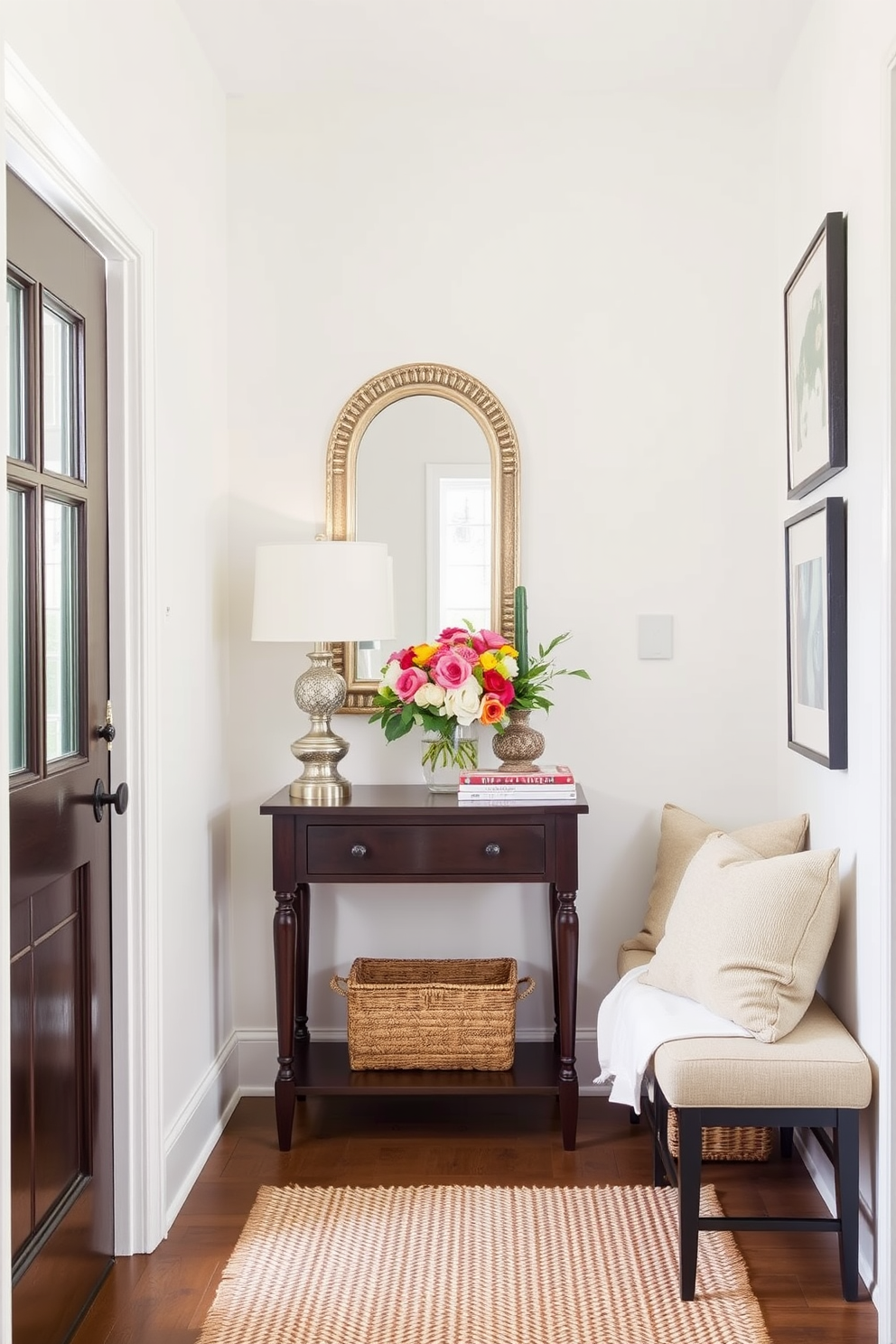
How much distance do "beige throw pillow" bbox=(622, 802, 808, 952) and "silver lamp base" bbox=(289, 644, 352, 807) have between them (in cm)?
84

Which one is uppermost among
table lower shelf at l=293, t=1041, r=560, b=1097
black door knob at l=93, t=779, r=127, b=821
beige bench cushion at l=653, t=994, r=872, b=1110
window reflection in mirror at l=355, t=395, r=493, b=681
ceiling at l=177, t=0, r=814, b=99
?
ceiling at l=177, t=0, r=814, b=99

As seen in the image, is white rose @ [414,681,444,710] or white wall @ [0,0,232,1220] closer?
white wall @ [0,0,232,1220]

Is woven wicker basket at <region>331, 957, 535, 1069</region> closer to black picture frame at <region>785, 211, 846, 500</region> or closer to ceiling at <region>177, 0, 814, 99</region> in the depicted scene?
black picture frame at <region>785, 211, 846, 500</region>

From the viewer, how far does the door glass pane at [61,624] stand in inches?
74.1

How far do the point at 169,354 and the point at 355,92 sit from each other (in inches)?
42.3

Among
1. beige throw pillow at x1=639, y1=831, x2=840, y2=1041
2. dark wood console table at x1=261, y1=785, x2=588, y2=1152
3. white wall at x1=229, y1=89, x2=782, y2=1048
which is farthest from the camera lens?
white wall at x1=229, y1=89, x2=782, y2=1048

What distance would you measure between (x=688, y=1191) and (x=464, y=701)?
46.4 inches

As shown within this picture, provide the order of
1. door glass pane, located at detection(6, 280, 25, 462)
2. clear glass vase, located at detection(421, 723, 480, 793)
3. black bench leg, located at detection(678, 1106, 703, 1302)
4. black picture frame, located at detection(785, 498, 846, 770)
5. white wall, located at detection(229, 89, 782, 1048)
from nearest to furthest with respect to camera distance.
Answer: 1. door glass pane, located at detection(6, 280, 25, 462)
2. black bench leg, located at detection(678, 1106, 703, 1302)
3. black picture frame, located at detection(785, 498, 846, 770)
4. clear glass vase, located at detection(421, 723, 480, 793)
5. white wall, located at detection(229, 89, 782, 1048)

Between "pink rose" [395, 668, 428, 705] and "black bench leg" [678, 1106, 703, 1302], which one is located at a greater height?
"pink rose" [395, 668, 428, 705]

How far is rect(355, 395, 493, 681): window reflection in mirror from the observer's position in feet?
9.75

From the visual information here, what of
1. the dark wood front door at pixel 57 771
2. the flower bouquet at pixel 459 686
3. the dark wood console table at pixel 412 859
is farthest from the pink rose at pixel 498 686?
the dark wood front door at pixel 57 771

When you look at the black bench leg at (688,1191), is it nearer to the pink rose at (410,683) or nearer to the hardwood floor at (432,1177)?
the hardwood floor at (432,1177)

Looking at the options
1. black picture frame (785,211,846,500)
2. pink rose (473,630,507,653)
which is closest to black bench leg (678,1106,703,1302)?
pink rose (473,630,507,653)

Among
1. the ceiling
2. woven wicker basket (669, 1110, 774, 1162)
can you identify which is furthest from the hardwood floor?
the ceiling
